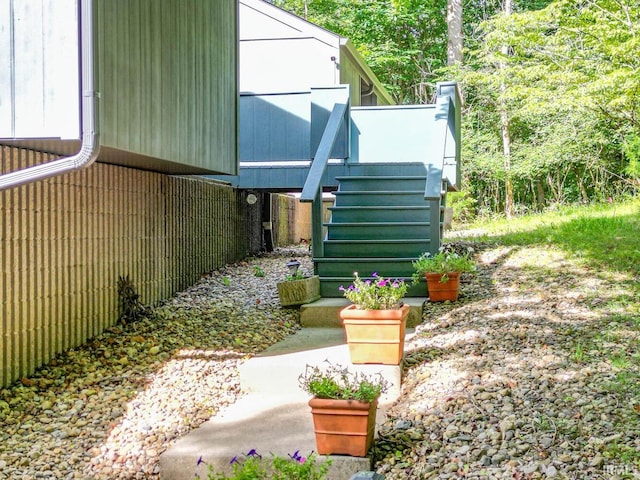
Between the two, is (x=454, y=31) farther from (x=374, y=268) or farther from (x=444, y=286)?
(x=444, y=286)

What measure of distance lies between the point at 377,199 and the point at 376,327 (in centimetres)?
332

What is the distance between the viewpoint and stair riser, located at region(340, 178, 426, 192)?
26.6ft

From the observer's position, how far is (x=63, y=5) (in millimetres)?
4270

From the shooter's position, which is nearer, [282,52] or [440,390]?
[440,390]

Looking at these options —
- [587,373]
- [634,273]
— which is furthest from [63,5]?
[634,273]

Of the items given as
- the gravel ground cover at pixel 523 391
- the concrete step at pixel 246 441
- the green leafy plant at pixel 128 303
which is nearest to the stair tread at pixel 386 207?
the gravel ground cover at pixel 523 391

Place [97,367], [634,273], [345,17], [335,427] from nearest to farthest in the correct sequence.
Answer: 1. [335,427]
2. [97,367]
3. [634,273]
4. [345,17]

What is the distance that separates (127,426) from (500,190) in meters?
15.4

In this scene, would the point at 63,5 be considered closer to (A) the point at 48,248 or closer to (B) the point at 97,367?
(A) the point at 48,248

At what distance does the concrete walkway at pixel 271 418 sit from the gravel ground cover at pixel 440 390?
5.0 inches


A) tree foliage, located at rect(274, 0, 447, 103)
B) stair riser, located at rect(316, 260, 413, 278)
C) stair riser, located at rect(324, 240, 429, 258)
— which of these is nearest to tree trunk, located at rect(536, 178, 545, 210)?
tree foliage, located at rect(274, 0, 447, 103)

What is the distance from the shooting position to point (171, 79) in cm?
587

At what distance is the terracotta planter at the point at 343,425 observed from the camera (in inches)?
137

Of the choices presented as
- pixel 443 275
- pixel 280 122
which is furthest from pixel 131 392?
pixel 280 122
